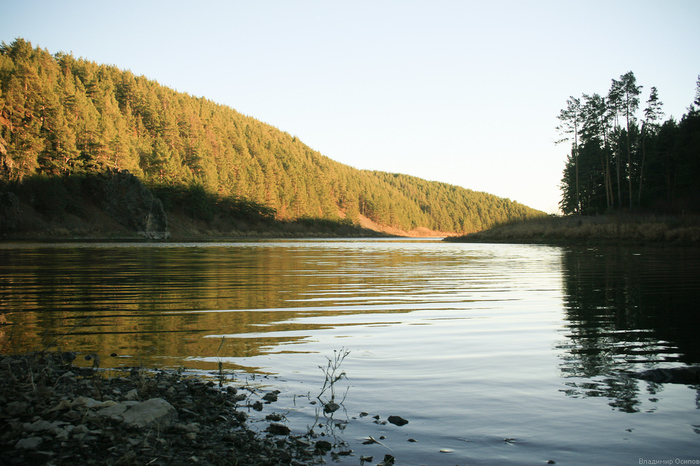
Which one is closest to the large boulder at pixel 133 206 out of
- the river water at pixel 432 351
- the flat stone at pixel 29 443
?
the river water at pixel 432 351

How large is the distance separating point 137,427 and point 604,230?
50184 millimetres

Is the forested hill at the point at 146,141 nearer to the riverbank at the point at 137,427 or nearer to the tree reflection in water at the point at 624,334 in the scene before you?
the riverbank at the point at 137,427

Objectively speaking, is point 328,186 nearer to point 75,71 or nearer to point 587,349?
point 75,71

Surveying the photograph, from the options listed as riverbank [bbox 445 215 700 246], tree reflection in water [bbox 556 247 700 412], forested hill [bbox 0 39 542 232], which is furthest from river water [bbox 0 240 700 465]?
forested hill [bbox 0 39 542 232]

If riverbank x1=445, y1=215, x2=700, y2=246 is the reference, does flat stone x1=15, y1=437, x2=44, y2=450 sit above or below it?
below

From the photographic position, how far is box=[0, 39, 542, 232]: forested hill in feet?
247

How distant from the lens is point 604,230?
4562 cm

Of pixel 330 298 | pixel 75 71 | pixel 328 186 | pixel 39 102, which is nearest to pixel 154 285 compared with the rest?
pixel 330 298

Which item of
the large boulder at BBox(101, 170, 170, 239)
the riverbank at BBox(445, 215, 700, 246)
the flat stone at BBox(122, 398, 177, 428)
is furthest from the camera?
the large boulder at BBox(101, 170, 170, 239)

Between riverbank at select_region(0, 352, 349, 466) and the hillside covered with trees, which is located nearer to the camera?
riverbank at select_region(0, 352, 349, 466)

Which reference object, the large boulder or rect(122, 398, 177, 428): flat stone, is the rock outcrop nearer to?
the large boulder

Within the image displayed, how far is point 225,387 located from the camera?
505 centimetres

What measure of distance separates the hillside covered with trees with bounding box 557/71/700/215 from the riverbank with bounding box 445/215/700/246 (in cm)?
642

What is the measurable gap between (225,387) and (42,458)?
83.0 inches
